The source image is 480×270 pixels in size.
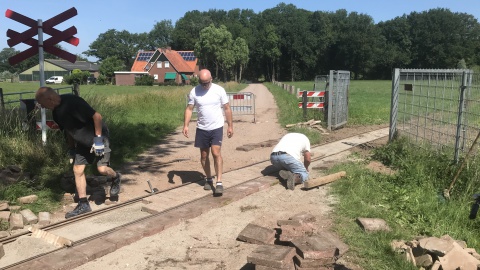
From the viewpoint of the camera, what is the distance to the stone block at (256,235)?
15.2 feet

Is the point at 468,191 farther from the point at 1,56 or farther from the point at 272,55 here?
the point at 1,56

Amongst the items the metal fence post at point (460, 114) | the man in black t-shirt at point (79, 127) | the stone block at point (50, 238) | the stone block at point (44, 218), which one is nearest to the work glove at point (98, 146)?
the man in black t-shirt at point (79, 127)

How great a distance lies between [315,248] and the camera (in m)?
3.96

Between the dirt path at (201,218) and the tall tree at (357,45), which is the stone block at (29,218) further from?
the tall tree at (357,45)

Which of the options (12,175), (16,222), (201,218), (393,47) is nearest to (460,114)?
(201,218)

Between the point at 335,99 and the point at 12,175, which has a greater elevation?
the point at 335,99

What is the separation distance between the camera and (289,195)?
21.6ft

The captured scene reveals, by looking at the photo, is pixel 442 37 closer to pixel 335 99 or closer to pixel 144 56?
pixel 144 56

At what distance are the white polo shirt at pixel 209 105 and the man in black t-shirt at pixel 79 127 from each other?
149 centimetres

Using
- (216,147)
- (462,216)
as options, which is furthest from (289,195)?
(462,216)

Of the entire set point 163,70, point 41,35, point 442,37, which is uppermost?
point 442,37

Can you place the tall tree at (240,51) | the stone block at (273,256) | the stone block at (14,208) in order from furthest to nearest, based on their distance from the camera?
1. the tall tree at (240,51)
2. the stone block at (14,208)
3. the stone block at (273,256)

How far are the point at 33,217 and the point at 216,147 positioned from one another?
273 cm

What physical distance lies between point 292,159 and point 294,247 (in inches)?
116
